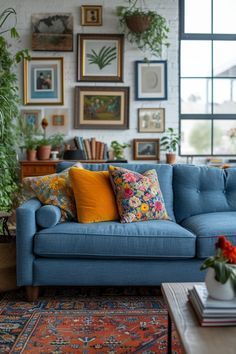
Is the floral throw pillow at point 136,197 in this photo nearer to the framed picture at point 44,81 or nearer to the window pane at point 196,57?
the framed picture at point 44,81


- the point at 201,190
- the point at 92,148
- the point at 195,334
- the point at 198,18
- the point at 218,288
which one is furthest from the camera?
the point at 198,18

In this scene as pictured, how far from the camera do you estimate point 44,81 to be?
547 centimetres

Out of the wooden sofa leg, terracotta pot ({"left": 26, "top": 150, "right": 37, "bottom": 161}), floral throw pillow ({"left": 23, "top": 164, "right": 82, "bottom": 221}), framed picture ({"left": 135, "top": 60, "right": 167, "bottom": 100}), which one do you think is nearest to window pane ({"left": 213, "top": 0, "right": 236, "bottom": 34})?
framed picture ({"left": 135, "top": 60, "right": 167, "bottom": 100})

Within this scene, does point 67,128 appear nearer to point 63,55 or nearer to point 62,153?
point 62,153

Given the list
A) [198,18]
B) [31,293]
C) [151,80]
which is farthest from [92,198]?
[198,18]

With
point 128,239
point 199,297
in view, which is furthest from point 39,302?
point 199,297

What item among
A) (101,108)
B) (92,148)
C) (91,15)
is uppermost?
(91,15)

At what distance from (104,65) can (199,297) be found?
13.8 feet

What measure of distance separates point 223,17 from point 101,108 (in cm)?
196

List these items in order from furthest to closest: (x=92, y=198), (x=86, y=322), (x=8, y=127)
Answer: (x=8, y=127) → (x=92, y=198) → (x=86, y=322)

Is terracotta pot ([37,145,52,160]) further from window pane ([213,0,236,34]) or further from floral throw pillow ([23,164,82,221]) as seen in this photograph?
window pane ([213,0,236,34])

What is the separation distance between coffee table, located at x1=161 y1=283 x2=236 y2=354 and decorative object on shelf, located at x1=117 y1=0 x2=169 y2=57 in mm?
4094

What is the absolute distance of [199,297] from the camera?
1.69 meters

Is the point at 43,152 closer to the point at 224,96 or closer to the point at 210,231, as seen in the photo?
the point at 224,96
